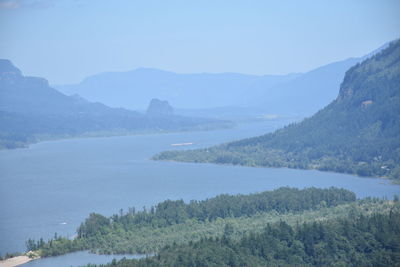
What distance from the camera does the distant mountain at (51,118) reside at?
126863mm

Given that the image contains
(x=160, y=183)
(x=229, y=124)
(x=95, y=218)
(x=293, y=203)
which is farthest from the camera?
(x=229, y=124)

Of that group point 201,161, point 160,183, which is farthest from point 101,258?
point 201,161

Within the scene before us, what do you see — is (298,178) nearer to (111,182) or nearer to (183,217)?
(111,182)

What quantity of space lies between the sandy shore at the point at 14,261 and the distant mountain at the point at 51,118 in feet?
224

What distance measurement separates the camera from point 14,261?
40250mm

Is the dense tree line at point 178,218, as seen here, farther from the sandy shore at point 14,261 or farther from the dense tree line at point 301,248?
the dense tree line at point 301,248

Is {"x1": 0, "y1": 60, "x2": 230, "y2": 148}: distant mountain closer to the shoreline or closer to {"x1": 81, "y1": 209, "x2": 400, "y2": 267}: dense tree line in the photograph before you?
the shoreline

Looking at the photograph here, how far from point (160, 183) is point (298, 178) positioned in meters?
11.9

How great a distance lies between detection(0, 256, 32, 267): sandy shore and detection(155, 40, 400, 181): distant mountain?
37.3m

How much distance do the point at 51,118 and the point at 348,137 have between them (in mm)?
70421

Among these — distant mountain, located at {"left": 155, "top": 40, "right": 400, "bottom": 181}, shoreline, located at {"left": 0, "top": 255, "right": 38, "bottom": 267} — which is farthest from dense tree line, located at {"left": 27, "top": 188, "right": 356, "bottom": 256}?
distant mountain, located at {"left": 155, "top": 40, "right": 400, "bottom": 181}

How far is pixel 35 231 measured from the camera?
47.5 metres

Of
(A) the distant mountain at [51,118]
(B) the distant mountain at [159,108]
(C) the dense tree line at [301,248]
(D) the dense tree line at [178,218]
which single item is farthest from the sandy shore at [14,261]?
(B) the distant mountain at [159,108]

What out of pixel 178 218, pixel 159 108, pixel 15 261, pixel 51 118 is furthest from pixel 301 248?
pixel 159 108
